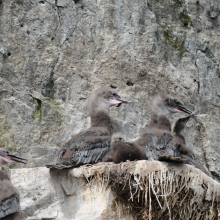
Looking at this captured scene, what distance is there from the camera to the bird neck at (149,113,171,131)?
649 cm

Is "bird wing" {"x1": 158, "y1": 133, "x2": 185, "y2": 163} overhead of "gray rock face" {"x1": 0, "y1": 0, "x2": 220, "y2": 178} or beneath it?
Answer: beneath

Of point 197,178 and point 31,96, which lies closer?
point 197,178

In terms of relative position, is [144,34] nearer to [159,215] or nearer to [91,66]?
[91,66]

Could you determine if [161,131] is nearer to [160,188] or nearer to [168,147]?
[168,147]

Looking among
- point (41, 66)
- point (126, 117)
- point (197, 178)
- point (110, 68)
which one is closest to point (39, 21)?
point (41, 66)

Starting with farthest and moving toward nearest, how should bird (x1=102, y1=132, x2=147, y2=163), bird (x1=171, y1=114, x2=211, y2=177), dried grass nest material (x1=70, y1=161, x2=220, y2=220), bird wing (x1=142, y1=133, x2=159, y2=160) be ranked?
bird (x1=171, y1=114, x2=211, y2=177) < bird wing (x1=142, y1=133, x2=159, y2=160) < bird (x1=102, y1=132, x2=147, y2=163) < dried grass nest material (x1=70, y1=161, x2=220, y2=220)

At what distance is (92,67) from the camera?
23.4ft

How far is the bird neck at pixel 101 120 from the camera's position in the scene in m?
6.26

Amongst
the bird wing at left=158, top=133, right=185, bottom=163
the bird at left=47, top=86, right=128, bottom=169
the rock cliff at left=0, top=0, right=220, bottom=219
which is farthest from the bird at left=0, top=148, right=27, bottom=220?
the bird wing at left=158, top=133, right=185, bottom=163

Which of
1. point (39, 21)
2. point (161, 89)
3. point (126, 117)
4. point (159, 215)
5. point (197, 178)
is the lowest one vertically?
point (159, 215)

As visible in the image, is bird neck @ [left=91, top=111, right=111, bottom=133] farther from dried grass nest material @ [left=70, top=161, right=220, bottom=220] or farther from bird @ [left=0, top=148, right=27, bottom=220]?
bird @ [left=0, top=148, right=27, bottom=220]

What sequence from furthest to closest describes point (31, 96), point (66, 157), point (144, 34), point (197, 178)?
point (144, 34) < point (31, 96) < point (66, 157) < point (197, 178)

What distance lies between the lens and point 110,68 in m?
7.15

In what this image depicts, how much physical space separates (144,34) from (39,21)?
1.44 meters
